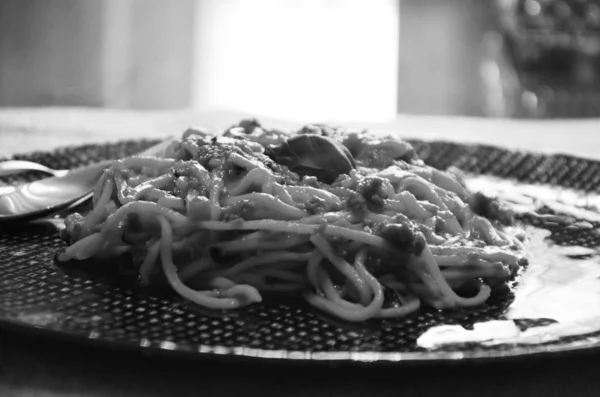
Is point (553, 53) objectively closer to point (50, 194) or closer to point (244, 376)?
point (50, 194)

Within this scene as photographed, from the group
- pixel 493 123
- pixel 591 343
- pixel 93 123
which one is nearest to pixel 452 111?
pixel 493 123

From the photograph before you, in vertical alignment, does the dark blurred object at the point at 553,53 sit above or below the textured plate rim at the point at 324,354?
above

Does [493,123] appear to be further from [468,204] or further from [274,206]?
[274,206]

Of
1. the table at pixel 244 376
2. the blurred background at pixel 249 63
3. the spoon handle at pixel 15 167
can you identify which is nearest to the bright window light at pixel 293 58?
the blurred background at pixel 249 63

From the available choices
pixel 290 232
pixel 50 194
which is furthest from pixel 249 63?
pixel 290 232

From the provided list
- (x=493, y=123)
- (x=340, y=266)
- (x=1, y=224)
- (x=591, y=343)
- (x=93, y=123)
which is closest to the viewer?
(x=591, y=343)

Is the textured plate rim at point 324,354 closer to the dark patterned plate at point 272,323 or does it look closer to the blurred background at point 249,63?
the dark patterned plate at point 272,323
